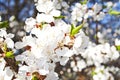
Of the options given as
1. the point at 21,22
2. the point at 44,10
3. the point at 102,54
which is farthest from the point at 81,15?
the point at 21,22

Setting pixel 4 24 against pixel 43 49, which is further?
pixel 4 24

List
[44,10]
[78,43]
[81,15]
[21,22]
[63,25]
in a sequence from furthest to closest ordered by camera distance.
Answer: [21,22] → [81,15] → [44,10] → [63,25] → [78,43]

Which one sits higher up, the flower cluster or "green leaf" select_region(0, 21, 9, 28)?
"green leaf" select_region(0, 21, 9, 28)

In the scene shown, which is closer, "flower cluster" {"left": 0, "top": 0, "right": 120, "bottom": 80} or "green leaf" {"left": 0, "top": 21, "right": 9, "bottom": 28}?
"flower cluster" {"left": 0, "top": 0, "right": 120, "bottom": 80}

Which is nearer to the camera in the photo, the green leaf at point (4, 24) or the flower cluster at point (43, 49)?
the flower cluster at point (43, 49)

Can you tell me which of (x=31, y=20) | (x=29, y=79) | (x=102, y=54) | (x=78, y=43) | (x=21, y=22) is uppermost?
(x=21, y=22)

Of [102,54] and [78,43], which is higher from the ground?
[102,54]

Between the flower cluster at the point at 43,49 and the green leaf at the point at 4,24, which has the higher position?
the green leaf at the point at 4,24

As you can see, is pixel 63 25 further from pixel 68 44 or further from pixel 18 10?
pixel 18 10

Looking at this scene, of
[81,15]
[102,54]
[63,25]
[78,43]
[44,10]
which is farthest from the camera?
[102,54]

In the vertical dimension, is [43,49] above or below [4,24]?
below

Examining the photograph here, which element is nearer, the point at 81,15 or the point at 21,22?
the point at 81,15
